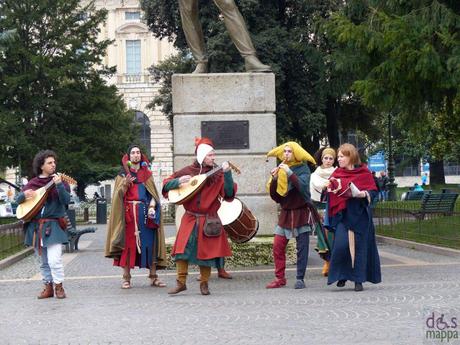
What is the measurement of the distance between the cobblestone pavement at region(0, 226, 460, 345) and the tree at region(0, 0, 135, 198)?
27.7 m

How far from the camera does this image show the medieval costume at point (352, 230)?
11070mm

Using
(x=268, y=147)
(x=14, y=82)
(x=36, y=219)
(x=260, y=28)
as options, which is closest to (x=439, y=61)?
(x=268, y=147)

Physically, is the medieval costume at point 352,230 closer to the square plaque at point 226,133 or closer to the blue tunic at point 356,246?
the blue tunic at point 356,246

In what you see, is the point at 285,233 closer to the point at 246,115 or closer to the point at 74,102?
the point at 246,115

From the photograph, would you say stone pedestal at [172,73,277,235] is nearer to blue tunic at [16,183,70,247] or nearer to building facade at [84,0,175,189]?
blue tunic at [16,183,70,247]

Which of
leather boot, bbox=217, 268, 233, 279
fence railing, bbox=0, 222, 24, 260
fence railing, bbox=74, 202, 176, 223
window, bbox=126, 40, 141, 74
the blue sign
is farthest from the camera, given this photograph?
window, bbox=126, 40, 141, 74

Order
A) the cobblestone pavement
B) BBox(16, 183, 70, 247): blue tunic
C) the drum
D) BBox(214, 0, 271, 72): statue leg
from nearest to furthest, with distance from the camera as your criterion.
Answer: the cobblestone pavement, BBox(16, 183, 70, 247): blue tunic, the drum, BBox(214, 0, 271, 72): statue leg

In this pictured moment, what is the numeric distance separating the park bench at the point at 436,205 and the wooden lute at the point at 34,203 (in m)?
12.7

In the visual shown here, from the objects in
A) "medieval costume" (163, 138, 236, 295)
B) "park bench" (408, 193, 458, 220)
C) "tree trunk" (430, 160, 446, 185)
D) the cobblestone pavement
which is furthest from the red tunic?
"tree trunk" (430, 160, 446, 185)

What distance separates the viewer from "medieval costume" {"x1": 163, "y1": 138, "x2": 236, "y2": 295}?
437 inches

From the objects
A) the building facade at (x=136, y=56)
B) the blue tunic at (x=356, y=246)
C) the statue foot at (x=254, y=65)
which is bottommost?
the blue tunic at (x=356, y=246)

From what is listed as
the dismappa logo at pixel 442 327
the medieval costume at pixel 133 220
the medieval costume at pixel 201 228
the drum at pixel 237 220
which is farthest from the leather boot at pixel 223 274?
the dismappa logo at pixel 442 327

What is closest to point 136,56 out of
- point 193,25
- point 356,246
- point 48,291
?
point 193,25

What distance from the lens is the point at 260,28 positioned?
35.7 metres
